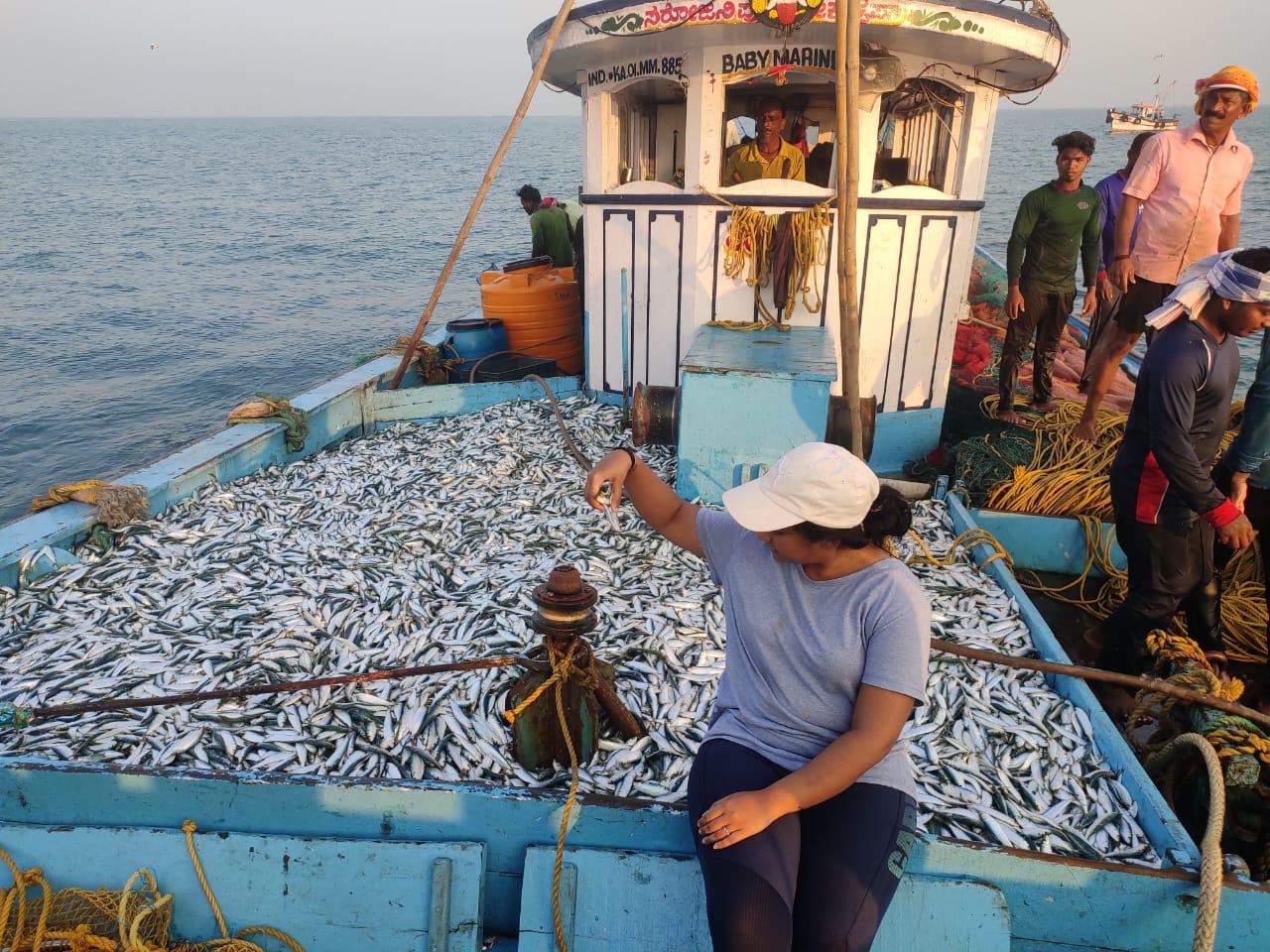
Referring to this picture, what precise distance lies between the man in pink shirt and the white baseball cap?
4463 mm

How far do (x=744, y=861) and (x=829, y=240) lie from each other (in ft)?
19.1

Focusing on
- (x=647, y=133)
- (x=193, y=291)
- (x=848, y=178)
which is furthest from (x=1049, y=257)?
(x=193, y=291)

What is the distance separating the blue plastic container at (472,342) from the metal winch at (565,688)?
6.66 metres

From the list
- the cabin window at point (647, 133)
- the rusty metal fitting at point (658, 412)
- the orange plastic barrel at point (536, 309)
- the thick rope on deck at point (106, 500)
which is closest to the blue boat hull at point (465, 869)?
the thick rope on deck at point (106, 500)

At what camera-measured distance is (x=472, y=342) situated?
9836 millimetres

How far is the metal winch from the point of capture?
321cm

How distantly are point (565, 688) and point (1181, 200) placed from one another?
19.2 feet

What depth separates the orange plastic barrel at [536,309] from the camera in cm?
995

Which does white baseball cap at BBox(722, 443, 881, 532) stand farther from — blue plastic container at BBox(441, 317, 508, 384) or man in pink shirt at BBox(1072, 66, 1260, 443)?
blue plastic container at BBox(441, 317, 508, 384)

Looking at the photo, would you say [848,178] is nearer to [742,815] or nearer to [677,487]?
[677,487]

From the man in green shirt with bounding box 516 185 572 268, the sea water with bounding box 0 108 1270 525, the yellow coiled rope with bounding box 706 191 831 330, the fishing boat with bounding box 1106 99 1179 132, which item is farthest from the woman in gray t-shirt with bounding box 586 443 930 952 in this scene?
the fishing boat with bounding box 1106 99 1179 132

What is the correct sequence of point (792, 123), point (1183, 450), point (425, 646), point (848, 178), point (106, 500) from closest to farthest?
point (1183, 450), point (848, 178), point (425, 646), point (106, 500), point (792, 123)

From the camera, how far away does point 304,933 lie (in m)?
2.90

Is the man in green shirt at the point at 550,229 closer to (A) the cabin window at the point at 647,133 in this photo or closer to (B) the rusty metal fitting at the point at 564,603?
(A) the cabin window at the point at 647,133
